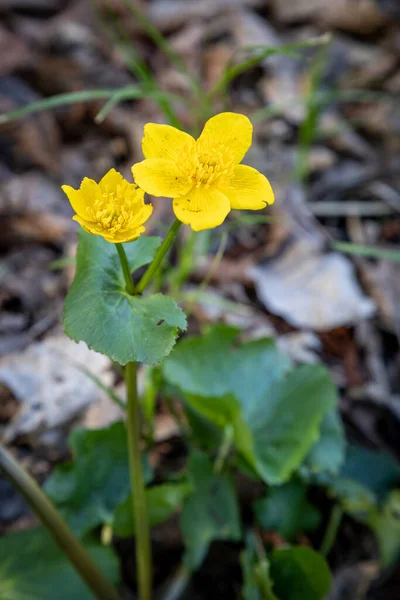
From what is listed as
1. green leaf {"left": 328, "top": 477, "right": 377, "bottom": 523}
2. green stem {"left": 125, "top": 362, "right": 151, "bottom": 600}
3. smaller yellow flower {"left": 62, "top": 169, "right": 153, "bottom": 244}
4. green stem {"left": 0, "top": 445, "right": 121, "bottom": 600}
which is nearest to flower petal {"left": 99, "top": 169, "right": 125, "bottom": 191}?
smaller yellow flower {"left": 62, "top": 169, "right": 153, "bottom": 244}

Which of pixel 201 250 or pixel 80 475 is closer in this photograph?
pixel 80 475

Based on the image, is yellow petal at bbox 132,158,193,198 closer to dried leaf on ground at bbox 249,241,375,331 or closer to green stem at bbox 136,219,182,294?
green stem at bbox 136,219,182,294

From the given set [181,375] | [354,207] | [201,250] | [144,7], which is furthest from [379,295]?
[144,7]

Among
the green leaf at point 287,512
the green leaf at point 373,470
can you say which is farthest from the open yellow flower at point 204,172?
the green leaf at point 373,470

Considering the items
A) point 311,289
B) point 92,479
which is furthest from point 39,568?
point 311,289

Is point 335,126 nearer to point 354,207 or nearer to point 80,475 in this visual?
point 354,207

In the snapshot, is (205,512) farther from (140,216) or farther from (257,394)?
(140,216)

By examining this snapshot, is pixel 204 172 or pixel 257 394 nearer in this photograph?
pixel 204 172
